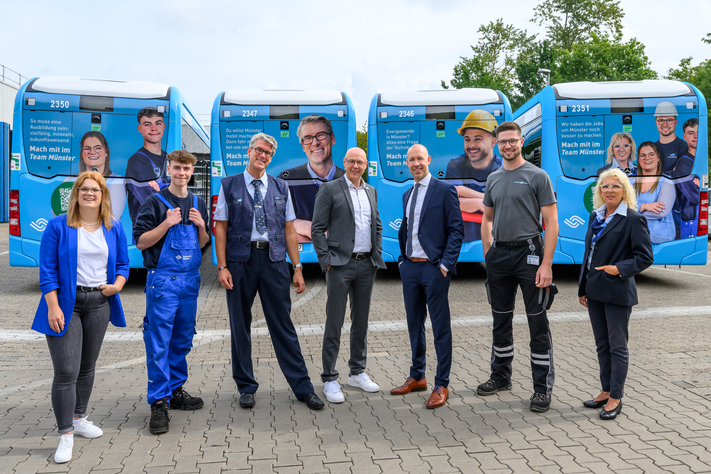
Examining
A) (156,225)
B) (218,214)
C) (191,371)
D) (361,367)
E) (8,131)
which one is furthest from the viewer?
(8,131)

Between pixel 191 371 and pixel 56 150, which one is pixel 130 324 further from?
pixel 56 150

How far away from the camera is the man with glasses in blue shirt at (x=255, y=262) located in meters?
4.56

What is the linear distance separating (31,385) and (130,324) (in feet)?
8.22

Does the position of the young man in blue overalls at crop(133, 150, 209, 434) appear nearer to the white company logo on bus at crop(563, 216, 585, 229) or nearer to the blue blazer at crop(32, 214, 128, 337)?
the blue blazer at crop(32, 214, 128, 337)

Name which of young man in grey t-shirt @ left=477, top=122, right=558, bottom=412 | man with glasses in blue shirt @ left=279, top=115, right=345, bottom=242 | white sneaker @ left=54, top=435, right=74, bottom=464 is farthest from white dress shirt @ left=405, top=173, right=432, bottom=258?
man with glasses in blue shirt @ left=279, top=115, right=345, bottom=242

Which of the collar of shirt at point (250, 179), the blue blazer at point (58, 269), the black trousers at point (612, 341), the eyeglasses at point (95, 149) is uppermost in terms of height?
the eyeglasses at point (95, 149)

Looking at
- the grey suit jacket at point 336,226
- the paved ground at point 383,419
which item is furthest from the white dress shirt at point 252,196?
the paved ground at point 383,419

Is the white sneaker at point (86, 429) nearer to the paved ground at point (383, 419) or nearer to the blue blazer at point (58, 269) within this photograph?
the paved ground at point (383, 419)

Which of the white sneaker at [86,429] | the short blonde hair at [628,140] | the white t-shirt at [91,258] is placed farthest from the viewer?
the short blonde hair at [628,140]

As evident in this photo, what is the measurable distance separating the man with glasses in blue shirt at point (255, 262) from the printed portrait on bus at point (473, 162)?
20.2 feet

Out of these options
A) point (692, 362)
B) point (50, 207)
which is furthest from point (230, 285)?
point (50, 207)

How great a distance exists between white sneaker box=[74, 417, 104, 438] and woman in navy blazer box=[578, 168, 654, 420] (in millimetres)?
3245

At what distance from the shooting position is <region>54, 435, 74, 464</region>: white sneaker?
358cm

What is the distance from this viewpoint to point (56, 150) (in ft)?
30.8
